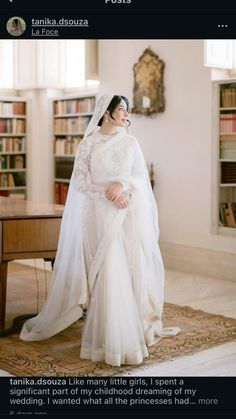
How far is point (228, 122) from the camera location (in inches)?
268

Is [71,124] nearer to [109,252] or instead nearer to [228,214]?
[228,214]

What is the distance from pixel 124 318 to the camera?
3.85m

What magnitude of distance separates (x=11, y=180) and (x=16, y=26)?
7.17 metres

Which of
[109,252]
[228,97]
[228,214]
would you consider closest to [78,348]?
[109,252]

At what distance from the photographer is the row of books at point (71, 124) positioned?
29.9 ft

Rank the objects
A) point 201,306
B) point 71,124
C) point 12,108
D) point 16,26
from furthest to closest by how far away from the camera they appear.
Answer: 1. point 12,108
2. point 71,124
3. point 201,306
4. point 16,26

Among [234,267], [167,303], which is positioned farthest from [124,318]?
[234,267]

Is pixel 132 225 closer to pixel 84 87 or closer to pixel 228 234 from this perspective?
pixel 228 234

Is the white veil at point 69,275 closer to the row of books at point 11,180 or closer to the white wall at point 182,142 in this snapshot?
the white wall at point 182,142

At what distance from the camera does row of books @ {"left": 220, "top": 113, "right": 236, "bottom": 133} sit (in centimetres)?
677

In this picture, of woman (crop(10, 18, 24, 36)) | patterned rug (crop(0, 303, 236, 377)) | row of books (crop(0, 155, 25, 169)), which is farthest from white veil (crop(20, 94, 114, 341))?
row of books (crop(0, 155, 25, 169))

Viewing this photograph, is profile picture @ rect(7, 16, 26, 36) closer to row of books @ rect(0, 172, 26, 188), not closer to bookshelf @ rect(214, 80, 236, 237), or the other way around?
bookshelf @ rect(214, 80, 236, 237)

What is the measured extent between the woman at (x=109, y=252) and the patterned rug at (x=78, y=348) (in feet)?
0.28

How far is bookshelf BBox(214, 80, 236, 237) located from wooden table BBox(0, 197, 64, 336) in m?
2.71
